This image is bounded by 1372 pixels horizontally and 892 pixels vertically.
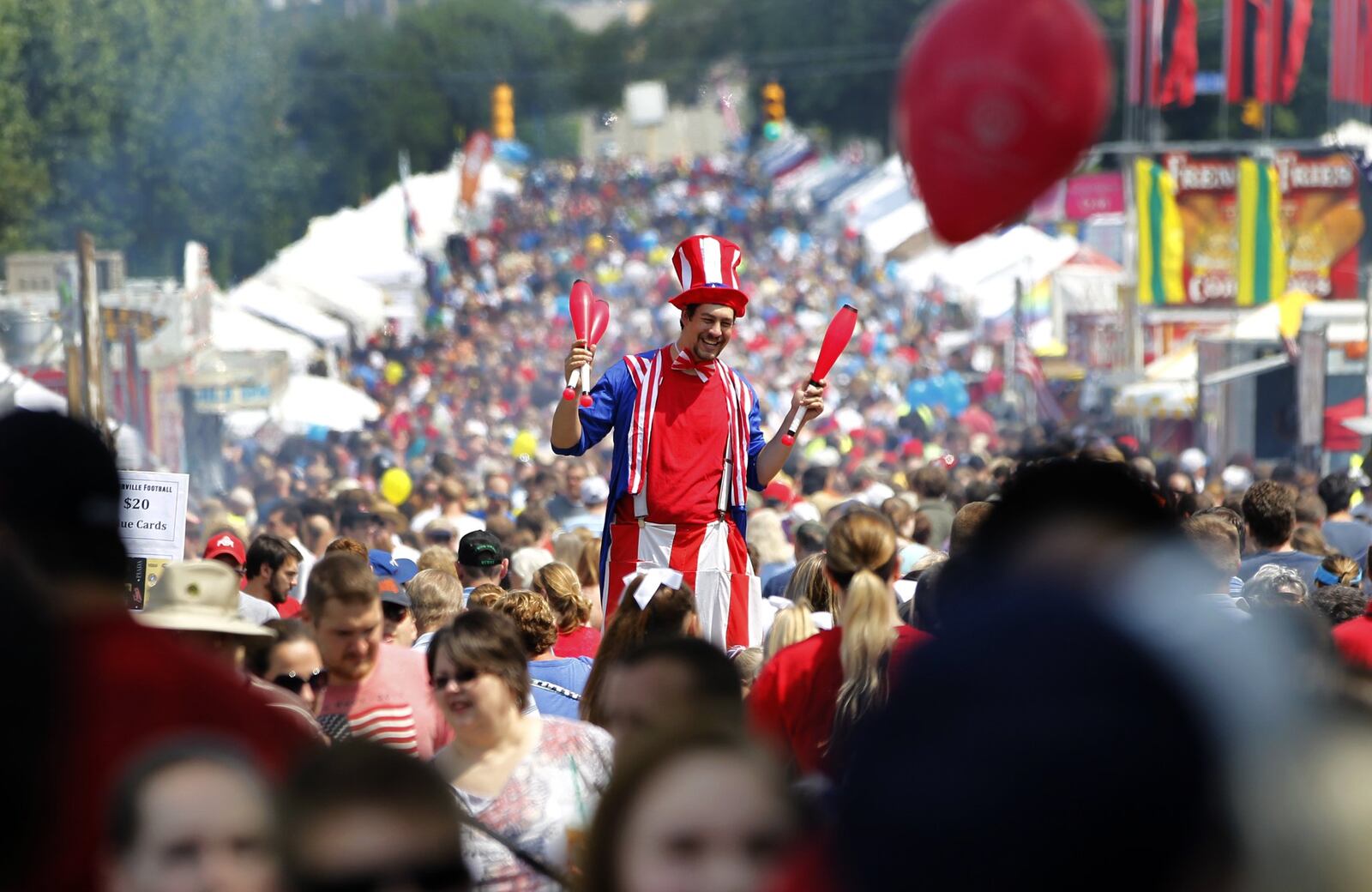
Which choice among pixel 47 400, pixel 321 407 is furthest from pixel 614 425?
pixel 321 407

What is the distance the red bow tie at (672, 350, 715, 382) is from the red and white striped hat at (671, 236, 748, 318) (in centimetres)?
18

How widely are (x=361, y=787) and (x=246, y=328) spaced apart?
80.9ft

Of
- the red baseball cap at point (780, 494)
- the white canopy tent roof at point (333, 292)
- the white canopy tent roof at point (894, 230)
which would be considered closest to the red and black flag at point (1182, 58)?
the white canopy tent roof at point (894, 230)

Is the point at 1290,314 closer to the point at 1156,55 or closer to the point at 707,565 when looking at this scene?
the point at 1156,55

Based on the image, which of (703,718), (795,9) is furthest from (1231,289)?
(795,9)

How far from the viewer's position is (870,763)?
197cm

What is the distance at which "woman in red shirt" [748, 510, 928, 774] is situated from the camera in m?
4.38

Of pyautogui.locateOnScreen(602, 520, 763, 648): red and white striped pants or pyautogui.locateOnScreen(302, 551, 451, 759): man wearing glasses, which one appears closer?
pyautogui.locateOnScreen(302, 551, 451, 759): man wearing glasses

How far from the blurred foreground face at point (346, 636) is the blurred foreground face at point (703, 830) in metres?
2.18

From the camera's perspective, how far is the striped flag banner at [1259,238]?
77.9 feet

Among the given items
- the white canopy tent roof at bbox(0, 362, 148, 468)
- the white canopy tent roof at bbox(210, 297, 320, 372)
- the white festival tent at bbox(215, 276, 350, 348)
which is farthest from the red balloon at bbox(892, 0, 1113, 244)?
the white festival tent at bbox(215, 276, 350, 348)

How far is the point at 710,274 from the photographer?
7.04 meters

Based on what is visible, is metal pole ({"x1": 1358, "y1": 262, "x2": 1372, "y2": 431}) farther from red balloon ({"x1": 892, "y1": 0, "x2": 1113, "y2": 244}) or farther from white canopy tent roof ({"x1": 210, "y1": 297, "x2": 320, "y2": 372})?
red balloon ({"x1": 892, "y1": 0, "x2": 1113, "y2": 244})

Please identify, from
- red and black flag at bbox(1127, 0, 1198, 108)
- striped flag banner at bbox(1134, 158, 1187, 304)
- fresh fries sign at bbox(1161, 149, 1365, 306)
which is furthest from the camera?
red and black flag at bbox(1127, 0, 1198, 108)
